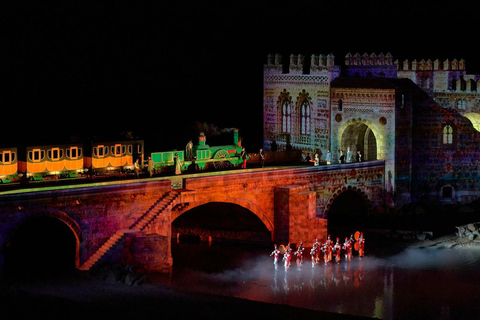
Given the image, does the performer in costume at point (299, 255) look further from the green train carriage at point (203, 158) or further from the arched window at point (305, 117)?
the arched window at point (305, 117)

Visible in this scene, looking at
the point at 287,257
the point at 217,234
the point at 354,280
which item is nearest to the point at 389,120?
the point at 217,234

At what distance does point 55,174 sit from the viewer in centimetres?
6738

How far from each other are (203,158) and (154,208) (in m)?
9.16

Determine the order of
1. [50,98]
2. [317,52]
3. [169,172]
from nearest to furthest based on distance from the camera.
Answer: [169,172] < [50,98] < [317,52]

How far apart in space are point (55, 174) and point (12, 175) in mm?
2466

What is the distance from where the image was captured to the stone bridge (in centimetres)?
6331

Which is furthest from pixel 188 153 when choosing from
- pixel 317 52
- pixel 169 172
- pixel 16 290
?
pixel 317 52

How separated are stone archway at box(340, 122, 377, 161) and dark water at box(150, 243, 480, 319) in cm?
1085

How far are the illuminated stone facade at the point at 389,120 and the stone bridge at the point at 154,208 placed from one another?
212 centimetres

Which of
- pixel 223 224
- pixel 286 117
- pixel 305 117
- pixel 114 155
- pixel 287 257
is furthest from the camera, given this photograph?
pixel 286 117

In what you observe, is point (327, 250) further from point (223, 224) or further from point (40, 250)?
A: point (40, 250)

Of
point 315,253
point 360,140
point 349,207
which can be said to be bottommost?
point 315,253

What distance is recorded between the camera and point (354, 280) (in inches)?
2616

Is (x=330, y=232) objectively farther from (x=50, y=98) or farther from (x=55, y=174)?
(x=50, y=98)
